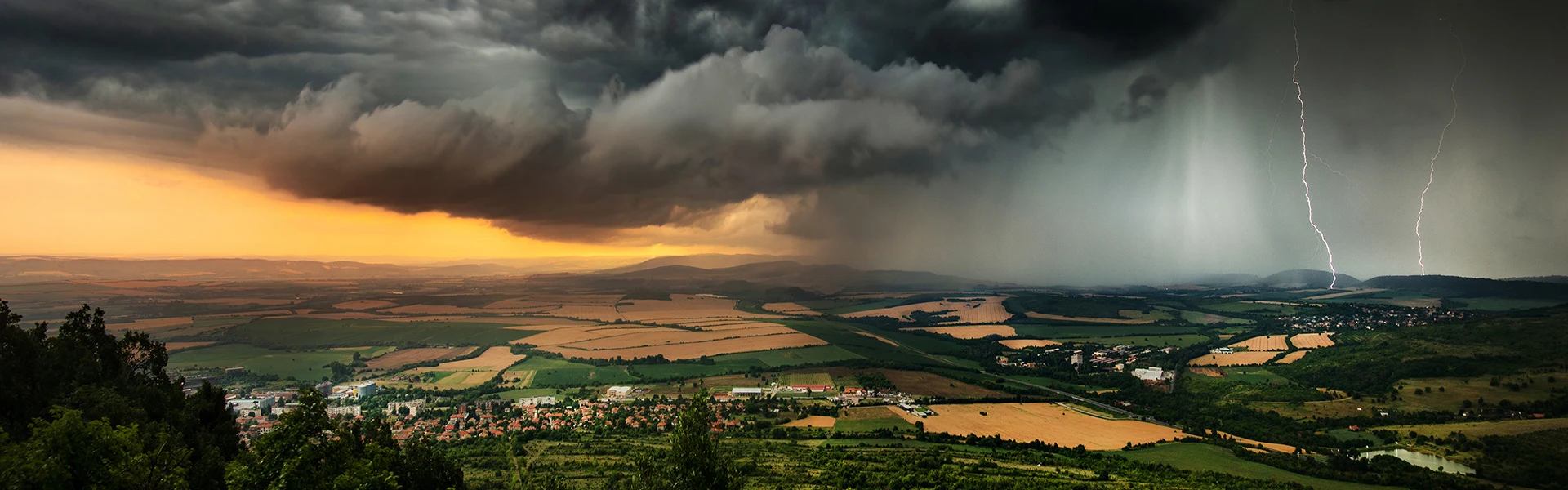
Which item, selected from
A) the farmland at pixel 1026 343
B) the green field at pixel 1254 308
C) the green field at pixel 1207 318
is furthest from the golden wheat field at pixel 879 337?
the green field at pixel 1254 308

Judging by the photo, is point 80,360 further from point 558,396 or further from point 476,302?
point 476,302

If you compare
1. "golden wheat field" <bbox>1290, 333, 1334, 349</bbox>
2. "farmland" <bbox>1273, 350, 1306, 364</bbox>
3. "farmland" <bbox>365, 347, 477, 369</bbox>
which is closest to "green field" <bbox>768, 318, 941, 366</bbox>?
"farmland" <bbox>1273, 350, 1306, 364</bbox>

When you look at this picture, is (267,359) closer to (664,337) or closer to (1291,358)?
(664,337)

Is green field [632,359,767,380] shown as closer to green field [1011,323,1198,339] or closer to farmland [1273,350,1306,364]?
green field [1011,323,1198,339]

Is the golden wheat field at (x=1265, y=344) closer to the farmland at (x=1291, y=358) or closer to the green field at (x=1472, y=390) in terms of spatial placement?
the farmland at (x=1291, y=358)

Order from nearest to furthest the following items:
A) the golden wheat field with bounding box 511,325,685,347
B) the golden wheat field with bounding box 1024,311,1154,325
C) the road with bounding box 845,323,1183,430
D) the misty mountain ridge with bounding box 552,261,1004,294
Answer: the road with bounding box 845,323,1183,430, the golden wheat field with bounding box 511,325,685,347, the golden wheat field with bounding box 1024,311,1154,325, the misty mountain ridge with bounding box 552,261,1004,294

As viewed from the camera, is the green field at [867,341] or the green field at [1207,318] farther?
the green field at [1207,318]
